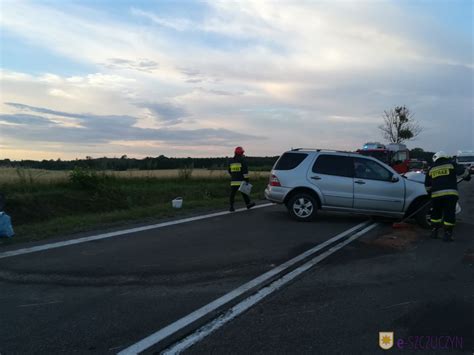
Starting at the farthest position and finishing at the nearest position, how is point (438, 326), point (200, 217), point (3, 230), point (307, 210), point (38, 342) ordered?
point (200, 217), point (307, 210), point (3, 230), point (438, 326), point (38, 342)

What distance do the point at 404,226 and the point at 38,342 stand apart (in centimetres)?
853

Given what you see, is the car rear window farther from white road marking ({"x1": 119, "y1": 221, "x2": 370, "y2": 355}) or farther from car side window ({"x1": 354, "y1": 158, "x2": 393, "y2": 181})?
white road marking ({"x1": 119, "y1": 221, "x2": 370, "y2": 355})

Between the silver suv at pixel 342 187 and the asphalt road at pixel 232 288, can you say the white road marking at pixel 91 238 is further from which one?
the silver suv at pixel 342 187

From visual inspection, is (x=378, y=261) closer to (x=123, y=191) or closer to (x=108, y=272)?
(x=108, y=272)

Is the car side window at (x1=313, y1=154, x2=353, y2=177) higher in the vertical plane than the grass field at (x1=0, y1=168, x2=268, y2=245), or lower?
higher

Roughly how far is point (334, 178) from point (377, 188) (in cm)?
Answer: 106

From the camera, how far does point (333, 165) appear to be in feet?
34.2

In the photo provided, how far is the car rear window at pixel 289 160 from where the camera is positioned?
10.6 metres

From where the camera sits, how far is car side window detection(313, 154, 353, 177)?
10.4m

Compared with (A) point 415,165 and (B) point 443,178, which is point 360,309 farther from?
(A) point 415,165

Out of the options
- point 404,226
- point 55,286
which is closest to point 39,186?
point 55,286

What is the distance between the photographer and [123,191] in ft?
59.4

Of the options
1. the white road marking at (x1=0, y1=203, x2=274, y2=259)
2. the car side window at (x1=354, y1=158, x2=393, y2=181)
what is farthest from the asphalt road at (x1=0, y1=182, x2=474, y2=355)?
the car side window at (x1=354, y1=158, x2=393, y2=181)

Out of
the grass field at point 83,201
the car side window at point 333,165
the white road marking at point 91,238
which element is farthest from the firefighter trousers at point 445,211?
the grass field at point 83,201
